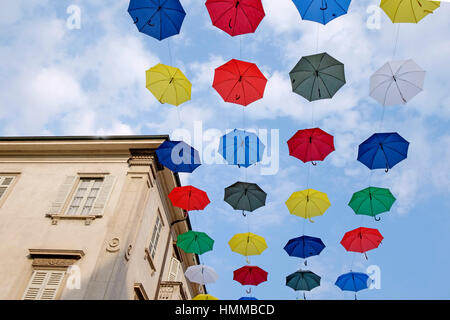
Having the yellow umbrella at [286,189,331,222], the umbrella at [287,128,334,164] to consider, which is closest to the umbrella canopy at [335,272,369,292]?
the yellow umbrella at [286,189,331,222]

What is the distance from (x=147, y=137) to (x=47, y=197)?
441 cm

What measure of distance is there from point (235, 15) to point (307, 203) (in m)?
6.27

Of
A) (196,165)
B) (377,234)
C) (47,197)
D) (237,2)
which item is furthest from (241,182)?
(47,197)

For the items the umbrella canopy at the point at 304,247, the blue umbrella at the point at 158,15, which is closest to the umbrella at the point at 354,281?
the umbrella canopy at the point at 304,247

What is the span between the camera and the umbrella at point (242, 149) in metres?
10.4

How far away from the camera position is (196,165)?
434 inches

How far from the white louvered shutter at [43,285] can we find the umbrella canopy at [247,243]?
5727mm

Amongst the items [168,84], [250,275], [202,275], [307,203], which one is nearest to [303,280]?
[250,275]

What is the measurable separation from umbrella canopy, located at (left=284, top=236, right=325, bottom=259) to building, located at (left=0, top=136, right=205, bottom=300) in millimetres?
5440

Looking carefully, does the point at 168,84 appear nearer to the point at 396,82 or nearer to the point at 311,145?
the point at 311,145

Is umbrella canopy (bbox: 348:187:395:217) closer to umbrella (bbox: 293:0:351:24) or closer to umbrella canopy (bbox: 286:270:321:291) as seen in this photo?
umbrella canopy (bbox: 286:270:321:291)

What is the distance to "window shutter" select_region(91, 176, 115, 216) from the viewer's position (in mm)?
12180
